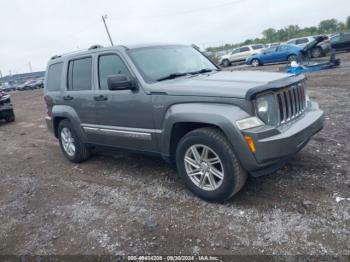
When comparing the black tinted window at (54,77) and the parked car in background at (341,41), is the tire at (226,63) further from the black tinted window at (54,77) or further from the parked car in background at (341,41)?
the black tinted window at (54,77)

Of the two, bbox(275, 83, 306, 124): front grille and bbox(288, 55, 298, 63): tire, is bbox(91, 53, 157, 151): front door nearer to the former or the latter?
bbox(275, 83, 306, 124): front grille

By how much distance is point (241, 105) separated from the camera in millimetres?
3240

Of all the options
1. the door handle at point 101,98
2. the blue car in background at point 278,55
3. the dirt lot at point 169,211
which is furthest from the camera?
the blue car in background at point 278,55

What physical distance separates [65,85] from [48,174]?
1632mm

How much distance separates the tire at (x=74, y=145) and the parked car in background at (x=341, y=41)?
75.5ft

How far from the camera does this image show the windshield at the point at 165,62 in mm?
4254

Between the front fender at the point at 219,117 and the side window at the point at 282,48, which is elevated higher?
the side window at the point at 282,48

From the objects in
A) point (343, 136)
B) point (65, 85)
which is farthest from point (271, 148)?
point (65, 85)

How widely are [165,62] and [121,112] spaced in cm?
95

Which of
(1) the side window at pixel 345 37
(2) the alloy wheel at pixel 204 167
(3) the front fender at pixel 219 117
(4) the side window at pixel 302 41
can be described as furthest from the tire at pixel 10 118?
(1) the side window at pixel 345 37

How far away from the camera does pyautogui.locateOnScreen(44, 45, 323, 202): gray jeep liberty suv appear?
3.26m

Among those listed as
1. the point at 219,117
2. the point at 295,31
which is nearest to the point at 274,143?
the point at 219,117

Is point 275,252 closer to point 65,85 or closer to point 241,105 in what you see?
point 241,105

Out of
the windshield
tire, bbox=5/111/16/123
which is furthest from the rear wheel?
the windshield
